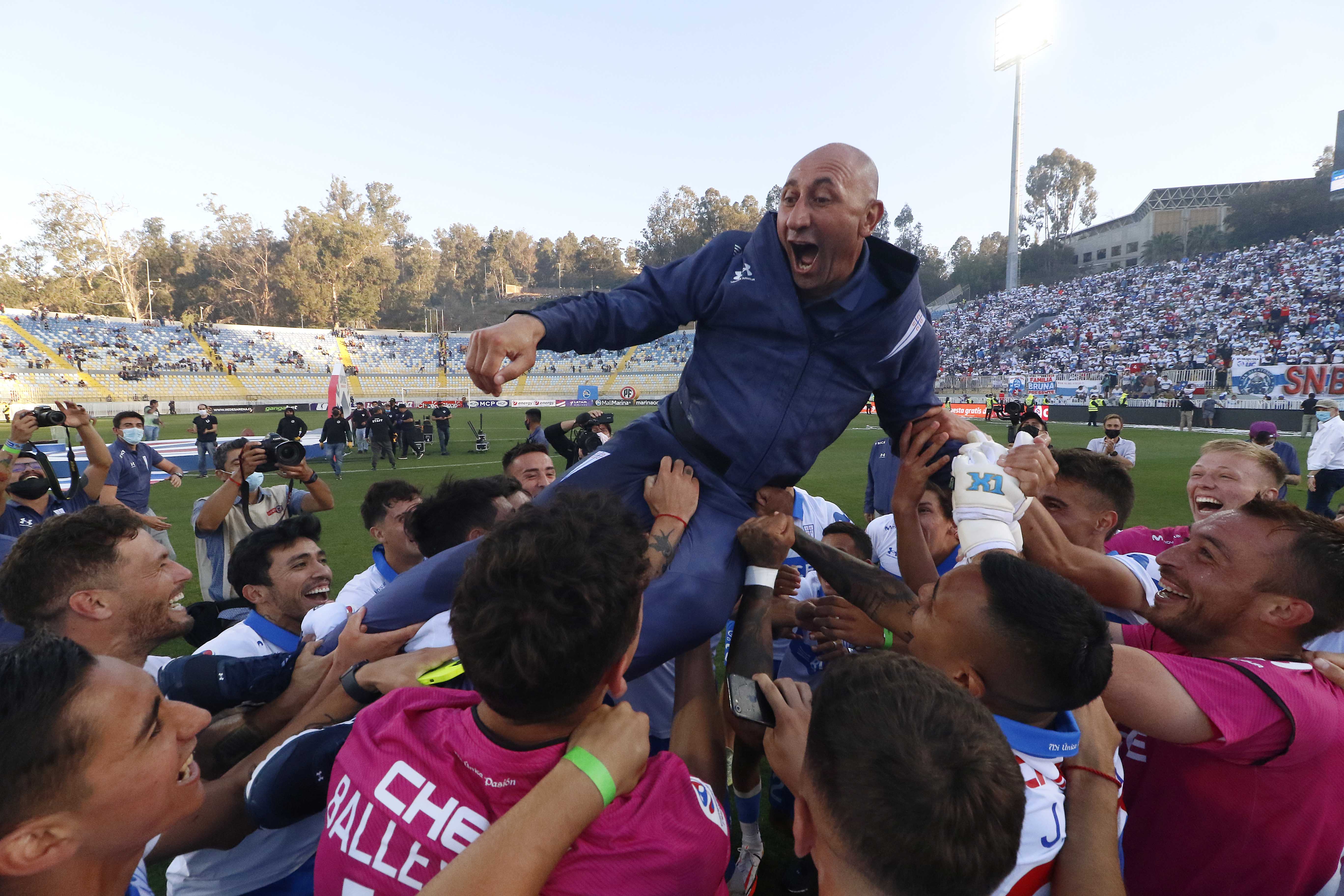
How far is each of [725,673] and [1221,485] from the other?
3.22 meters

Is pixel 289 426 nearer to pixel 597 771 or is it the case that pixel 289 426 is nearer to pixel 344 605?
pixel 344 605

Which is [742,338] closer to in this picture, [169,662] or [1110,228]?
[169,662]

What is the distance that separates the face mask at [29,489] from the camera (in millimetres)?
5273

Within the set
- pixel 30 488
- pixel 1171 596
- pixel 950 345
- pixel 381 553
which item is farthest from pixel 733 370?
pixel 950 345

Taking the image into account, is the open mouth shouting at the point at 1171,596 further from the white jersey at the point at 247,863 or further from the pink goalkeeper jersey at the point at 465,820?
the white jersey at the point at 247,863

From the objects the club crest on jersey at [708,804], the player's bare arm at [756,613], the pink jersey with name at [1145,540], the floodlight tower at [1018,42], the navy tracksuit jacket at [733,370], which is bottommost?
the pink jersey with name at [1145,540]

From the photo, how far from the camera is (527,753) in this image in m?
1.37

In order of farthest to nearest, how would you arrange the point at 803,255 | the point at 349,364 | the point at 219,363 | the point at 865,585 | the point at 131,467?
the point at 349,364
the point at 219,363
the point at 131,467
the point at 803,255
the point at 865,585

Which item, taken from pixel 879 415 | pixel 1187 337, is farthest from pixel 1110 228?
pixel 879 415

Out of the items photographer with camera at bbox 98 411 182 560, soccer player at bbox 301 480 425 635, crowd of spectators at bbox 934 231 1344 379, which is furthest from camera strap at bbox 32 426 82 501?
crowd of spectators at bbox 934 231 1344 379

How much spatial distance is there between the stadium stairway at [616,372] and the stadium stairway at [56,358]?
96.4ft

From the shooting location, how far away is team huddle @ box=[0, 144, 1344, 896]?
127 centimetres

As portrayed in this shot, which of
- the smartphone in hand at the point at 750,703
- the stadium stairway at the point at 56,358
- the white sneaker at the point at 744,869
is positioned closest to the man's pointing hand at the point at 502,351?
the smartphone in hand at the point at 750,703

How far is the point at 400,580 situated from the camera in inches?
96.3
